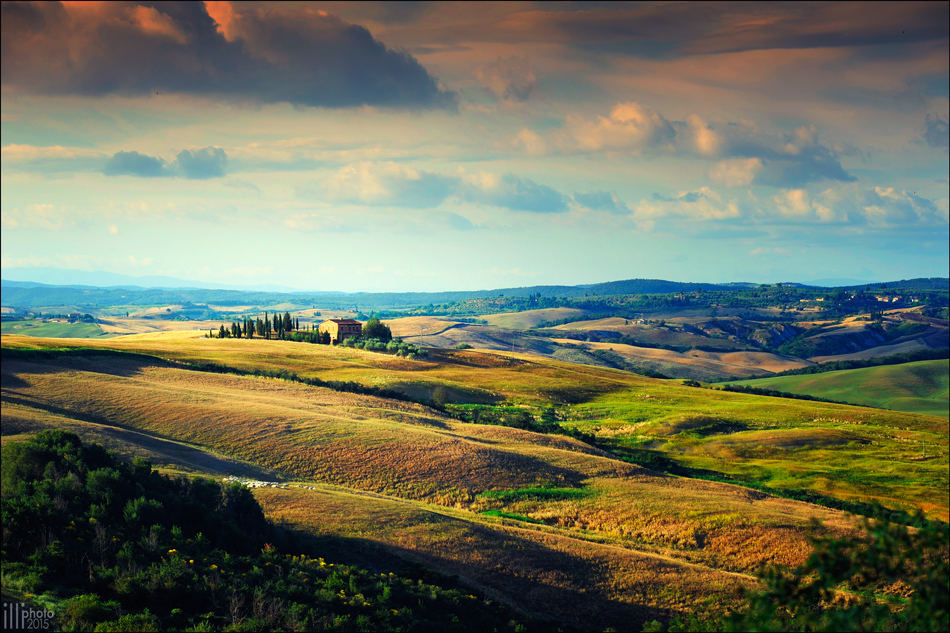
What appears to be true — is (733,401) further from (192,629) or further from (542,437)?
(192,629)

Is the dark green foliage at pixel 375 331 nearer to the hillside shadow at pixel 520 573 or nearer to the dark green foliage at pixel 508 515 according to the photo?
the dark green foliage at pixel 508 515

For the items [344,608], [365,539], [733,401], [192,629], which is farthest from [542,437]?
[733,401]

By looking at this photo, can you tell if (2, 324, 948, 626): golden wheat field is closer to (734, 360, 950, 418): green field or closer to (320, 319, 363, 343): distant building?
(320, 319, 363, 343): distant building

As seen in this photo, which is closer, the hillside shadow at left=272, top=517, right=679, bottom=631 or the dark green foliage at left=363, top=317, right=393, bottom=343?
the hillside shadow at left=272, top=517, right=679, bottom=631

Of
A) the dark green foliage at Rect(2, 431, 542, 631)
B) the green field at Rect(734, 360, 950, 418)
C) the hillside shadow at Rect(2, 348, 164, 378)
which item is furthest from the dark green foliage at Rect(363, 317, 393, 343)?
the dark green foliage at Rect(2, 431, 542, 631)

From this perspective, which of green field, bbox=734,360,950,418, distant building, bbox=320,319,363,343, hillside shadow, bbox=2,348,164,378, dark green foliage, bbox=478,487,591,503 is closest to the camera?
dark green foliage, bbox=478,487,591,503

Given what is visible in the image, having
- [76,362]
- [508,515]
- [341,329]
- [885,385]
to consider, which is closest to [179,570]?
[508,515]

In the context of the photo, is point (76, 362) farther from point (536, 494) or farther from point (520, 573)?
point (520, 573)
